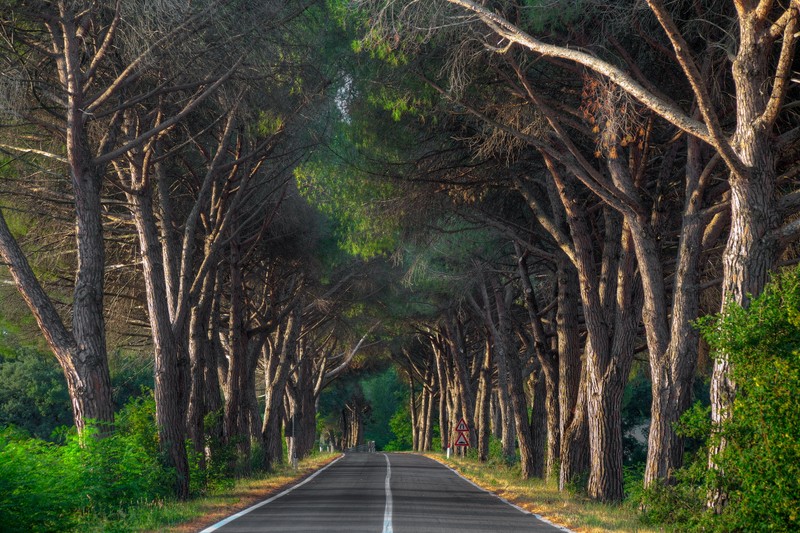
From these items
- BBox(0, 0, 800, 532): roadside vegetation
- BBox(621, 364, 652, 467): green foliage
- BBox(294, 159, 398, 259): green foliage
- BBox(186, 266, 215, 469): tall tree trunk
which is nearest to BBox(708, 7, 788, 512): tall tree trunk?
BBox(0, 0, 800, 532): roadside vegetation

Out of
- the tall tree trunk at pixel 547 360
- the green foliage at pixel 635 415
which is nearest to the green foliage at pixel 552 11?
the tall tree trunk at pixel 547 360

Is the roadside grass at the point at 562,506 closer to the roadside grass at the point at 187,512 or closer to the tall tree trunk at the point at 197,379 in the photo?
the roadside grass at the point at 187,512

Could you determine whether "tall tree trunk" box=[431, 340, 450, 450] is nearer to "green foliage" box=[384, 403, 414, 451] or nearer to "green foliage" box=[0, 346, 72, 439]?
"green foliage" box=[0, 346, 72, 439]

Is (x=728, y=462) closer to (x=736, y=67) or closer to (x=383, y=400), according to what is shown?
(x=736, y=67)

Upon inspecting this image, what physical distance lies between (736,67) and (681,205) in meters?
8.91

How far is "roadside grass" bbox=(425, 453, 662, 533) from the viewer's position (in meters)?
15.2

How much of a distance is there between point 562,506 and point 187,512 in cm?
671

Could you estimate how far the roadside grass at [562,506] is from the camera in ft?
49.9

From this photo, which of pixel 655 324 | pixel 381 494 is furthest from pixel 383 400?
pixel 655 324

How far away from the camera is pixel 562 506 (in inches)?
752

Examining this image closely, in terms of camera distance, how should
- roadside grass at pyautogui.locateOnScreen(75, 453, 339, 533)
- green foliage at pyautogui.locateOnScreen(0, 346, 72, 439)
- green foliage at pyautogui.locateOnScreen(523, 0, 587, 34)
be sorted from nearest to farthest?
roadside grass at pyautogui.locateOnScreen(75, 453, 339, 533) < green foliage at pyautogui.locateOnScreen(523, 0, 587, 34) < green foliage at pyautogui.locateOnScreen(0, 346, 72, 439)

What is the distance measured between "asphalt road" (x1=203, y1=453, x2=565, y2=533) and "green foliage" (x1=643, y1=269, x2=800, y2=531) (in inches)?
156

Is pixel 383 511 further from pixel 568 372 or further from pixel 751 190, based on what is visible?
pixel 751 190

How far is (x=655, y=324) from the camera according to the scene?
55.5 feet
